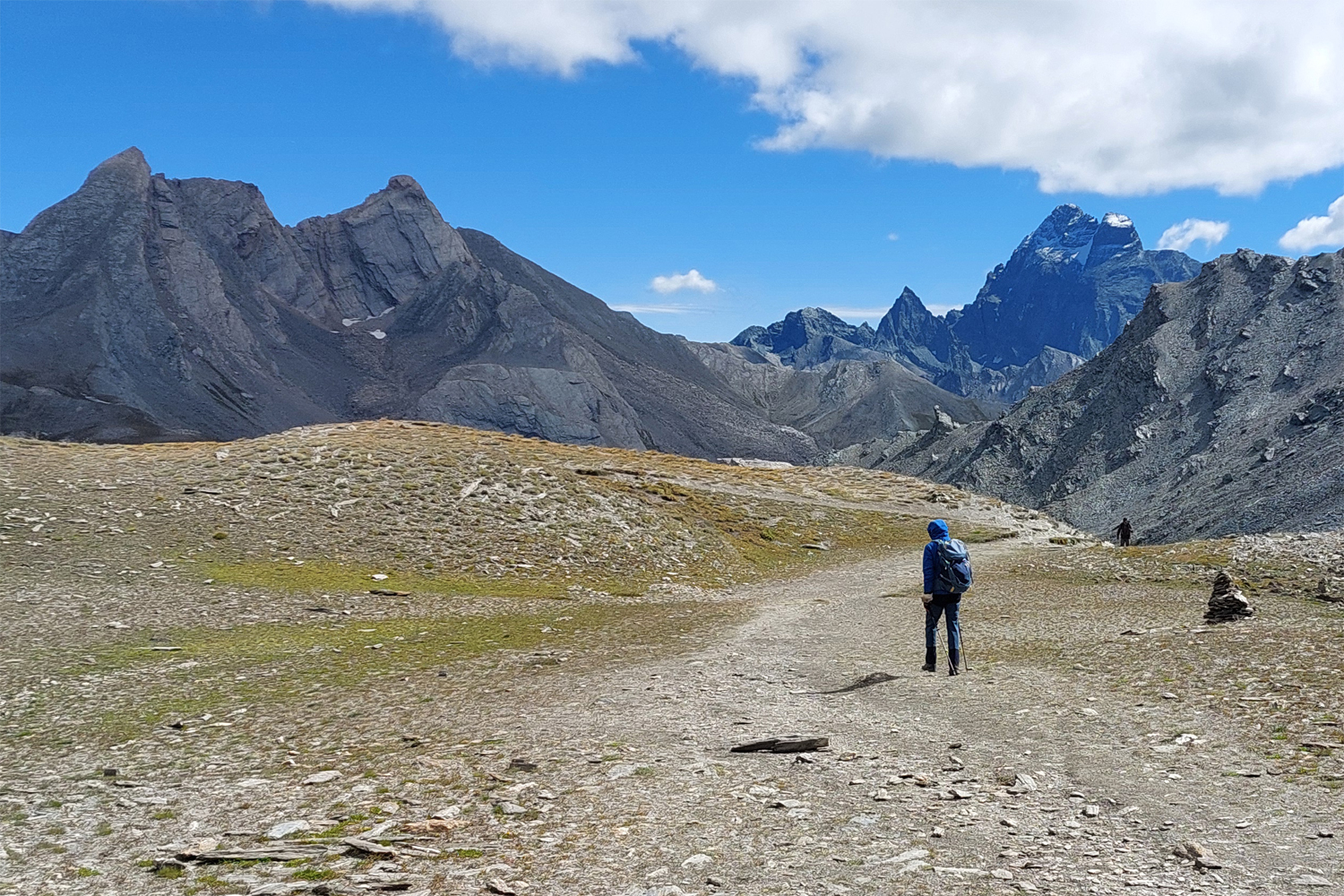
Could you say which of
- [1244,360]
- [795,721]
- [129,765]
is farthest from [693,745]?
[1244,360]

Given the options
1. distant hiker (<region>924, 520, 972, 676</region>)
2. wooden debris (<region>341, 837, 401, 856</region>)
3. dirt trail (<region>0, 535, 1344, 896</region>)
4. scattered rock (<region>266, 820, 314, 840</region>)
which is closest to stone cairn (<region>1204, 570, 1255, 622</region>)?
dirt trail (<region>0, 535, 1344, 896</region>)

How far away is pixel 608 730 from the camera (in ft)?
40.6

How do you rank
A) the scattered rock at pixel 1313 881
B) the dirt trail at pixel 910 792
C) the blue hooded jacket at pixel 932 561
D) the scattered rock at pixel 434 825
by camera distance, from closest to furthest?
the scattered rock at pixel 1313 881
the dirt trail at pixel 910 792
the scattered rock at pixel 434 825
the blue hooded jacket at pixel 932 561

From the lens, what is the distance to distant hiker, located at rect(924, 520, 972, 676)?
16.5 m

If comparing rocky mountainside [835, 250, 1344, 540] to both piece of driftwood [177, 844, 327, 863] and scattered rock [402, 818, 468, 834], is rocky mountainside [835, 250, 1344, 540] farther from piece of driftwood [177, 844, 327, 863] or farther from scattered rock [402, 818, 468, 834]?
piece of driftwood [177, 844, 327, 863]

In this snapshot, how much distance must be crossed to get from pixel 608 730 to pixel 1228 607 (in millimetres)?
16762

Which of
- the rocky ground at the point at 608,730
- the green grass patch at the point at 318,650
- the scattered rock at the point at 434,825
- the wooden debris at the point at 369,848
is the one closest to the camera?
the rocky ground at the point at 608,730

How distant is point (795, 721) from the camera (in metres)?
12.9

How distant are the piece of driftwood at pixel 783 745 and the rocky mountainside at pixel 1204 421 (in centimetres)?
10444

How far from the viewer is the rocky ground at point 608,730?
7.79 meters

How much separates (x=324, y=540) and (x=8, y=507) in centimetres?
1015

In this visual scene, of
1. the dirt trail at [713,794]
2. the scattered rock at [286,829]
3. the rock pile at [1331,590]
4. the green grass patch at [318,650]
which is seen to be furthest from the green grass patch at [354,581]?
the rock pile at [1331,590]

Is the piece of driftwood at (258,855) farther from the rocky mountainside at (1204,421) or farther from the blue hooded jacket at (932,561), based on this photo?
the rocky mountainside at (1204,421)

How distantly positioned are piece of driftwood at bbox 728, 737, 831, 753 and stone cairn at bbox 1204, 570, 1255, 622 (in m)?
14.6
